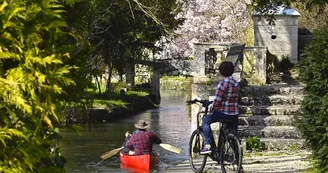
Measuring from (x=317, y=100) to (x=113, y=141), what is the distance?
1901 cm

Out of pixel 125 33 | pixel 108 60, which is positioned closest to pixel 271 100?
pixel 125 33

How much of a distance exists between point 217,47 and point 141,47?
30.5 meters

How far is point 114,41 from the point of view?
50688 millimetres

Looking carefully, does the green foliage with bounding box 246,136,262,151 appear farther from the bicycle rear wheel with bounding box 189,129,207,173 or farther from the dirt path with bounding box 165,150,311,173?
the bicycle rear wheel with bounding box 189,129,207,173

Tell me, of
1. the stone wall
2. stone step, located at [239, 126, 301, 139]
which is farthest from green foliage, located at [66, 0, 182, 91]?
stone step, located at [239, 126, 301, 139]

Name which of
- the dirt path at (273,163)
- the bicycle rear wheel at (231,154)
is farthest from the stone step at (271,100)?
the bicycle rear wheel at (231,154)

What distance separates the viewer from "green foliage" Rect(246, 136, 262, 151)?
1579cm

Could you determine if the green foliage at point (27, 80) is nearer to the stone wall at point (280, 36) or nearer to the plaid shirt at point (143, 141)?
the plaid shirt at point (143, 141)

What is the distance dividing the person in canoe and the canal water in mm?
495

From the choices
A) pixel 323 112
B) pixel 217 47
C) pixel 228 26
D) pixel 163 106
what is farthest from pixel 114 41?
pixel 323 112

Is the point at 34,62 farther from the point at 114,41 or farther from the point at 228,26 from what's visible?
the point at 228,26

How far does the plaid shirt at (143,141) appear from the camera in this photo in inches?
665

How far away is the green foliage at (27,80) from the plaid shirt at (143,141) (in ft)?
37.8

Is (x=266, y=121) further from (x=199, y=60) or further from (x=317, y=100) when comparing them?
(x=317, y=100)
